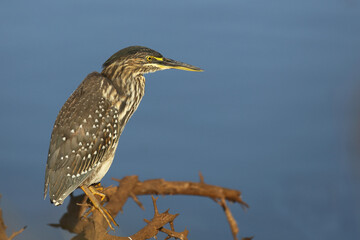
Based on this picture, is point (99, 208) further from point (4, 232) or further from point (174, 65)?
point (174, 65)

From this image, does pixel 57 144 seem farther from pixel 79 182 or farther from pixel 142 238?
pixel 142 238

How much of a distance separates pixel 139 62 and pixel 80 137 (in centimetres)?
83

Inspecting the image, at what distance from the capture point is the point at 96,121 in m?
4.31

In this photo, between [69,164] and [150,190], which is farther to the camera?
[150,190]

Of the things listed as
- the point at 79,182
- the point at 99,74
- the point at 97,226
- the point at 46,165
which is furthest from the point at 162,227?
the point at 99,74

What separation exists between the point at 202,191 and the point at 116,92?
116 centimetres

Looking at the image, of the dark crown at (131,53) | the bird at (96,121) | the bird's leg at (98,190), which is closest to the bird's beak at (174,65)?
the bird at (96,121)

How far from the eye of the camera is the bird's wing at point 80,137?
413cm

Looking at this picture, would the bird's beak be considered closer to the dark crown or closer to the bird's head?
the bird's head

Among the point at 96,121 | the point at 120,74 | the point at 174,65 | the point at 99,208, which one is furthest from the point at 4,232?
the point at 174,65

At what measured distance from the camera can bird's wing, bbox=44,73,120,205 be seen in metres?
4.13

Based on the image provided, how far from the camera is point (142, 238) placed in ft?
12.7

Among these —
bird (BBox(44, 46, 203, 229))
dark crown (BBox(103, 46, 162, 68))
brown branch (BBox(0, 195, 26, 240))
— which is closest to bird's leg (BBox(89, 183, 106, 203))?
bird (BBox(44, 46, 203, 229))

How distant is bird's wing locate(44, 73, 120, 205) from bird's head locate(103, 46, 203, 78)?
16cm
